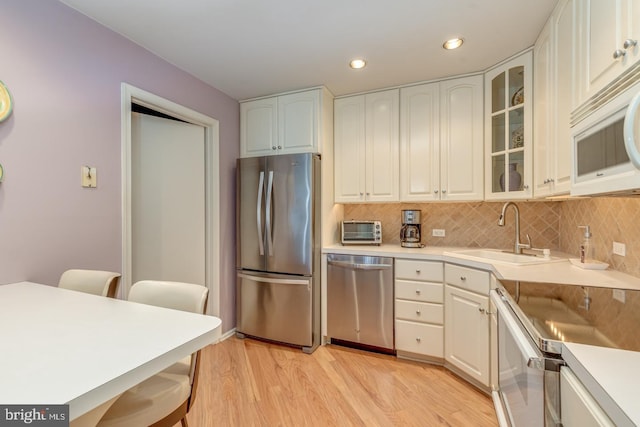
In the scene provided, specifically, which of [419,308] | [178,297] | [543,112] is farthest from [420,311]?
[178,297]

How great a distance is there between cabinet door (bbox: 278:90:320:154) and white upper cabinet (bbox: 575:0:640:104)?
72.6 inches

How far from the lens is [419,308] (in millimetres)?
2295

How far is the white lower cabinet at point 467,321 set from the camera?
6.14 feet

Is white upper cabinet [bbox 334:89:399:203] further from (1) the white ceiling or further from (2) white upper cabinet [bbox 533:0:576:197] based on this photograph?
(2) white upper cabinet [bbox 533:0:576:197]

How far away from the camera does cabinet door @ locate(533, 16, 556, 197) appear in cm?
174

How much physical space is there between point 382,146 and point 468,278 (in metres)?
1.38

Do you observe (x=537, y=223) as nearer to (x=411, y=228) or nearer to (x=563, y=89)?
Result: (x=411, y=228)

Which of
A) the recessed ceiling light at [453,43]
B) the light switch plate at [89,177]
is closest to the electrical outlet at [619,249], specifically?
the recessed ceiling light at [453,43]

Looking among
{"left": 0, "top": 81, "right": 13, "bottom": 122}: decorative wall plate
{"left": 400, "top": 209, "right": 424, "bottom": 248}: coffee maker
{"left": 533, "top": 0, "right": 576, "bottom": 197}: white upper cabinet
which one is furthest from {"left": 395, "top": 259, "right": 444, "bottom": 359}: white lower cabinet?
{"left": 0, "top": 81, "right": 13, "bottom": 122}: decorative wall plate

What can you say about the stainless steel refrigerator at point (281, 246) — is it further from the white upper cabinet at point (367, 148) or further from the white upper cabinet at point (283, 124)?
the white upper cabinet at point (367, 148)

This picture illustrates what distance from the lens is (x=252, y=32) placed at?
73.7 inches

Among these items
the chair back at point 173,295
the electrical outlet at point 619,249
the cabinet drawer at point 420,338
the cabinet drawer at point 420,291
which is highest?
the electrical outlet at point 619,249

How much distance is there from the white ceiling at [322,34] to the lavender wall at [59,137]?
0.18 m

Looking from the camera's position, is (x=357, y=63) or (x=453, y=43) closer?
(x=453, y=43)
